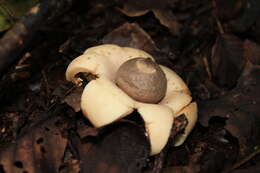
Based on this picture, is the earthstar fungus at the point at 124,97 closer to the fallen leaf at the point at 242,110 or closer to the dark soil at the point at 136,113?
the dark soil at the point at 136,113

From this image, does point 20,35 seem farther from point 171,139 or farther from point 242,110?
point 242,110

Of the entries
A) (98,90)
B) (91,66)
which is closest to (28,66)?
(91,66)

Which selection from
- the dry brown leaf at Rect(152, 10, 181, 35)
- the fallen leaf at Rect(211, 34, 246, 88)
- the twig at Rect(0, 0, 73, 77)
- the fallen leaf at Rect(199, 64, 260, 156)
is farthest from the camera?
the dry brown leaf at Rect(152, 10, 181, 35)

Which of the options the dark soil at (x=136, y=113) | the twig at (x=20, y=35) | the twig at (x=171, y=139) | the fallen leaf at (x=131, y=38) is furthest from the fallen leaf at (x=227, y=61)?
the twig at (x=20, y=35)

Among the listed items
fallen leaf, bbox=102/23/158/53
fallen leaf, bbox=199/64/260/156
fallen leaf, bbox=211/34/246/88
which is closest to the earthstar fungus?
fallen leaf, bbox=199/64/260/156

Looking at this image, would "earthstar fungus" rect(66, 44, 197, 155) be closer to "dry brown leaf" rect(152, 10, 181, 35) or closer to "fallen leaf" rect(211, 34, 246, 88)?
"fallen leaf" rect(211, 34, 246, 88)

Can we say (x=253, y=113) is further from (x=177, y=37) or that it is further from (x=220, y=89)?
(x=177, y=37)
